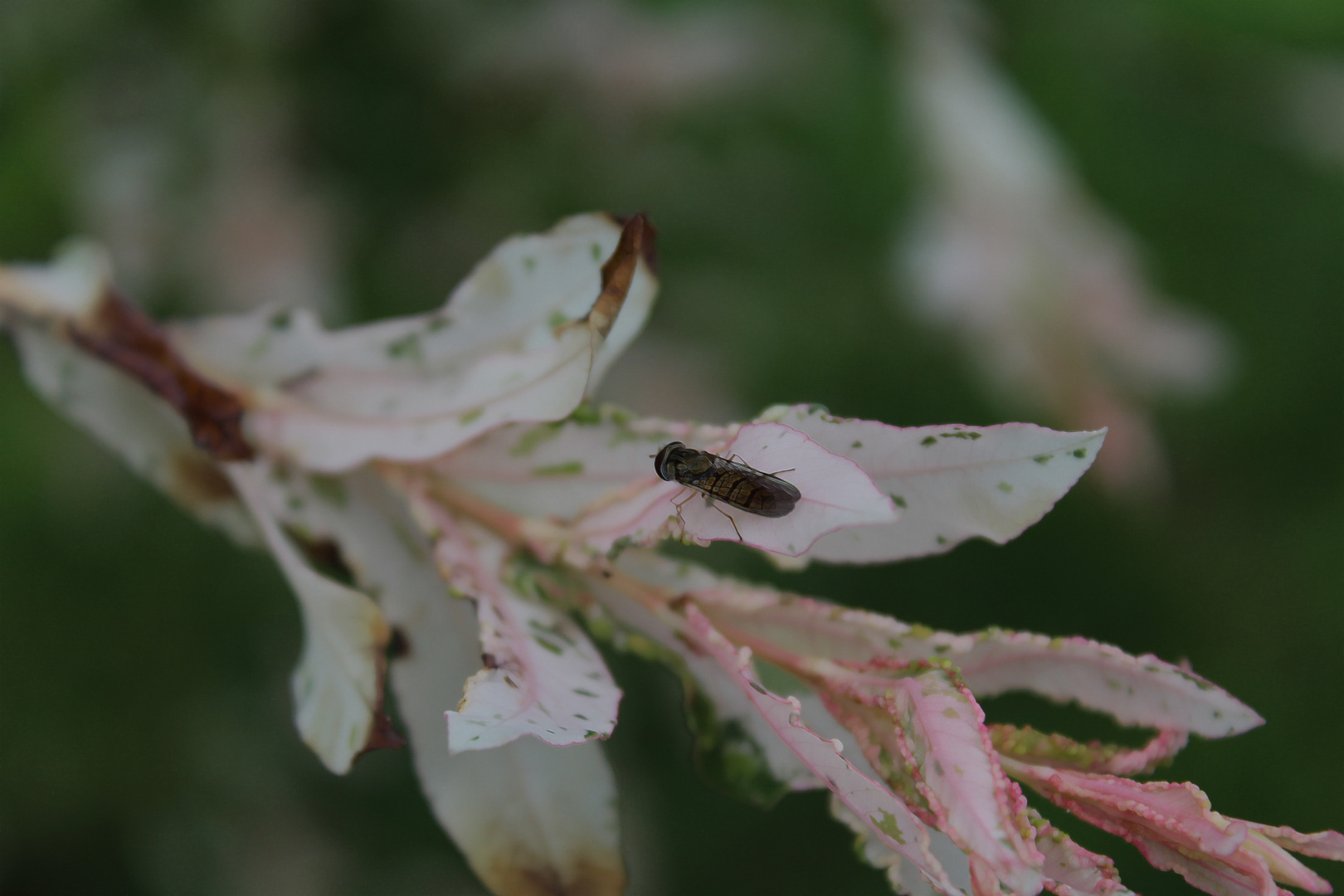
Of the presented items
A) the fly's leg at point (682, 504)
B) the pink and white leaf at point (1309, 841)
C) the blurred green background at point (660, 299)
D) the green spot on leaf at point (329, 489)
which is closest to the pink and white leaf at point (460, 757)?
the green spot on leaf at point (329, 489)

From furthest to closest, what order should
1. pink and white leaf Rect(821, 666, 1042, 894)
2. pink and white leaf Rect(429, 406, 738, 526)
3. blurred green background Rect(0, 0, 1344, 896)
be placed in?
blurred green background Rect(0, 0, 1344, 896) → pink and white leaf Rect(429, 406, 738, 526) → pink and white leaf Rect(821, 666, 1042, 894)

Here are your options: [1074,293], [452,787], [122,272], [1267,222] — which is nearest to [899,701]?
[452,787]

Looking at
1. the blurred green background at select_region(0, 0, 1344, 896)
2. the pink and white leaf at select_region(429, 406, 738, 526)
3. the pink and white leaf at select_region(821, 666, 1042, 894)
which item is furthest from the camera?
the blurred green background at select_region(0, 0, 1344, 896)

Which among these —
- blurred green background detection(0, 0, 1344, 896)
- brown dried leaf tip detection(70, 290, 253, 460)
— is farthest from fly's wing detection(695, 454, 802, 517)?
blurred green background detection(0, 0, 1344, 896)

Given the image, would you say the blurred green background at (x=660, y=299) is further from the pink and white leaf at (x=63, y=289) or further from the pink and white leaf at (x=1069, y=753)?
the pink and white leaf at (x=1069, y=753)

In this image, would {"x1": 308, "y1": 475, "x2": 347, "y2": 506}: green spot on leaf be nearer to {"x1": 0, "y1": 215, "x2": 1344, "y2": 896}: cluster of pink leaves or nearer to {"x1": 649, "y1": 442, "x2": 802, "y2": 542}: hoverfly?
{"x1": 0, "y1": 215, "x2": 1344, "y2": 896}: cluster of pink leaves

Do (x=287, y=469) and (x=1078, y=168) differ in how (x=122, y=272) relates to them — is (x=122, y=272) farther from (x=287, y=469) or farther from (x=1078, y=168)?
(x=1078, y=168)

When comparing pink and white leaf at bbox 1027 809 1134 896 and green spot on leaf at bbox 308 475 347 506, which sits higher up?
pink and white leaf at bbox 1027 809 1134 896
